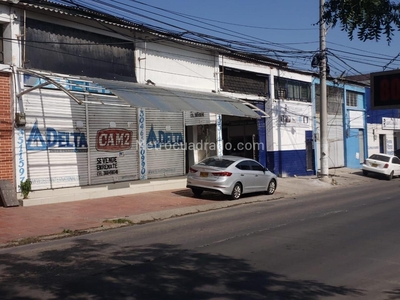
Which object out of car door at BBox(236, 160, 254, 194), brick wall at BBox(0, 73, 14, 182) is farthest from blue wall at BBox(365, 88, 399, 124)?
brick wall at BBox(0, 73, 14, 182)

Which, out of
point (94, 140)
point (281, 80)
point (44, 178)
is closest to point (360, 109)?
point (281, 80)

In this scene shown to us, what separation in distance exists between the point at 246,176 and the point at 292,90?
38.3ft

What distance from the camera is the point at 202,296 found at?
20.2ft

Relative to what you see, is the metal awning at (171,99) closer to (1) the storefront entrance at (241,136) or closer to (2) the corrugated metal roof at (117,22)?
(2) the corrugated metal roof at (117,22)

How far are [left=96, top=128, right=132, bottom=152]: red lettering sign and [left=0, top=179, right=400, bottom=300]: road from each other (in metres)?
6.04

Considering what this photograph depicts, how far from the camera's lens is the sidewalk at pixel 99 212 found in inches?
454

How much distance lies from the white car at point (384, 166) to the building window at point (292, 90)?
5.17 metres

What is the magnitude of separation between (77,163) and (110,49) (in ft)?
14.8

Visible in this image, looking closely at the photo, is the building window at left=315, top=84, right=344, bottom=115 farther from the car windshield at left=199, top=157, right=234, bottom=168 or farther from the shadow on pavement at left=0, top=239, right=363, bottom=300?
the shadow on pavement at left=0, top=239, right=363, bottom=300

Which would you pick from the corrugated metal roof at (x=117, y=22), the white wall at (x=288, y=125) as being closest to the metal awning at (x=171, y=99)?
the corrugated metal roof at (x=117, y=22)

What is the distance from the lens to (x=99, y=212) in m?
14.4

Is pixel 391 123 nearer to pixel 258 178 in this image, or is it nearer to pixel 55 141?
pixel 258 178

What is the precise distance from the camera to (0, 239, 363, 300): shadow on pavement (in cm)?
626

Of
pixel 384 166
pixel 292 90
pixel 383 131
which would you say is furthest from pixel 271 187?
pixel 383 131
